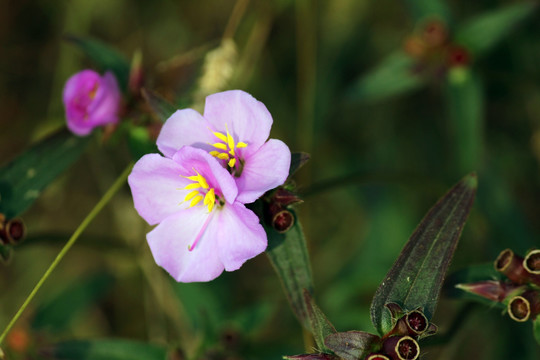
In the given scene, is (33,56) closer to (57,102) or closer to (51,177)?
(57,102)

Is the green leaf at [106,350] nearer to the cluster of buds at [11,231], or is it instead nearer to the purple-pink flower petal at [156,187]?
the cluster of buds at [11,231]

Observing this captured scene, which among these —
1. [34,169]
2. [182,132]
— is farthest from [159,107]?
[34,169]

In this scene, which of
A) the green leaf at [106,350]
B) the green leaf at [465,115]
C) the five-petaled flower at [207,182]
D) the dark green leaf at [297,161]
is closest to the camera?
the five-petaled flower at [207,182]

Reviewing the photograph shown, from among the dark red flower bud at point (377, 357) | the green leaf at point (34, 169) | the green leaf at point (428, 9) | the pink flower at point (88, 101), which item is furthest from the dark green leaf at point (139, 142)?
the green leaf at point (428, 9)

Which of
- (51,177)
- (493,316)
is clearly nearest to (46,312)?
(51,177)

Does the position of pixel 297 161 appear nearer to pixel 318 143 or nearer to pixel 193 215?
pixel 193 215

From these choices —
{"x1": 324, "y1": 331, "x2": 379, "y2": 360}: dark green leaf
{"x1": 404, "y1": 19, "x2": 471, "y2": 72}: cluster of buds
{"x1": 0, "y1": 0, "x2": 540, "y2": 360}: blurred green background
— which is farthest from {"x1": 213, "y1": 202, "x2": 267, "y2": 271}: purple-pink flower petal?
{"x1": 404, "y1": 19, "x2": 471, "y2": 72}: cluster of buds
